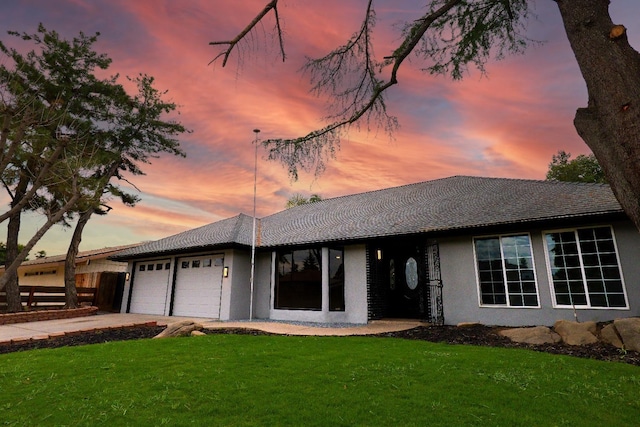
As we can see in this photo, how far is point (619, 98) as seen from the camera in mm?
2555

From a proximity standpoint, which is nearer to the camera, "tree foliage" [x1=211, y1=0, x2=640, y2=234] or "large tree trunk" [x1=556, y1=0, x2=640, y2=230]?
"large tree trunk" [x1=556, y1=0, x2=640, y2=230]

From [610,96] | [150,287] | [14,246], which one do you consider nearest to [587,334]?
[610,96]

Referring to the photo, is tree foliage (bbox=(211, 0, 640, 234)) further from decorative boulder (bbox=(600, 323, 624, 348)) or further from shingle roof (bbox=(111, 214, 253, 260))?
shingle roof (bbox=(111, 214, 253, 260))

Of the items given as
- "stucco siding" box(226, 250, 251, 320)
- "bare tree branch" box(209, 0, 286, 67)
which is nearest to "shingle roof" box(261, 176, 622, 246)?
"stucco siding" box(226, 250, 251, 320)

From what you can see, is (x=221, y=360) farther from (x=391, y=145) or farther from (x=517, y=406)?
(x=391, y=145)

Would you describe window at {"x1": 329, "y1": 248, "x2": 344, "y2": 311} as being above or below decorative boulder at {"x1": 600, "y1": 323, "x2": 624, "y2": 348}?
above

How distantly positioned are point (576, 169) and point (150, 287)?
30208 millimetres

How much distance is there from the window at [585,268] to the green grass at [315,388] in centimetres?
370

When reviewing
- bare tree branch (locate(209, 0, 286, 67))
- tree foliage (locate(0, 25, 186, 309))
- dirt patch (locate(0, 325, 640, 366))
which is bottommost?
dirt patch (locate(0, 325, 640, 366))

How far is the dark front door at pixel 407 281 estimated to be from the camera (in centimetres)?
1128

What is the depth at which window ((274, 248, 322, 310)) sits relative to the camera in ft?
38.7

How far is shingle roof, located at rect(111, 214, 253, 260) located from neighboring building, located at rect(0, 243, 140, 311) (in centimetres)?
220

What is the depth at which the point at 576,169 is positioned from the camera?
84.3 feet

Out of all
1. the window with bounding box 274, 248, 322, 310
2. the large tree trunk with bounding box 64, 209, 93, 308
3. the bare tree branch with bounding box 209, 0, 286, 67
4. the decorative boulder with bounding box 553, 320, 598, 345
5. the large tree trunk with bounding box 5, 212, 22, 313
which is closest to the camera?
the bare tree branch with bounding box 209, 0, 286, 67
